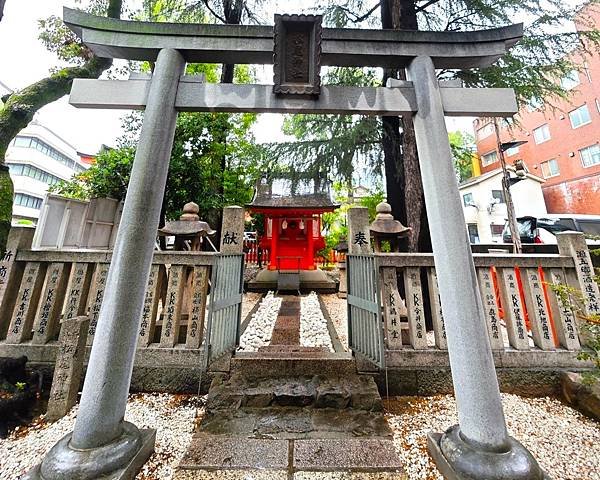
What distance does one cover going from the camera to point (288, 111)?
2.59 m

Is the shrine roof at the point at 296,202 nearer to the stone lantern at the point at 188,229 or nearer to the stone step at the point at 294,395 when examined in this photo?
the stone lantern at the point at 188,229

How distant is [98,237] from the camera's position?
638cm

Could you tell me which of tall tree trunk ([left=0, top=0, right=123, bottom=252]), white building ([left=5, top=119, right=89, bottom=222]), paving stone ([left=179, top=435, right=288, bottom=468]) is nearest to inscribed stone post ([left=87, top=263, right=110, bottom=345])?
tall tree trunk ([left=0, top=0, right=123, bottom=252])

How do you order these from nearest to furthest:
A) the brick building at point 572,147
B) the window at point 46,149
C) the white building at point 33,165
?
the brick building at point 572,147 → the white building at point 33,165 → the window at point 46,149

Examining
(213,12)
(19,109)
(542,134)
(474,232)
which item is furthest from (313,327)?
(542,134)

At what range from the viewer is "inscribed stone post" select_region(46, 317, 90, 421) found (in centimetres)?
266

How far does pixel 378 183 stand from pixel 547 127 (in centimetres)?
1966

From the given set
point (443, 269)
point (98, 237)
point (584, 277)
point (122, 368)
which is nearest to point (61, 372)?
point (122, 368)

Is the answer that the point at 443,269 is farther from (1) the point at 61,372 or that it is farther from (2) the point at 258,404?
(1) the point at 61,372

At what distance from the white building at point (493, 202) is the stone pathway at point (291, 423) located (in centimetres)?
1941

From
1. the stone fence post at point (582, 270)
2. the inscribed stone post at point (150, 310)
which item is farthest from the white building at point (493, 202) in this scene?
the inscribed stone post at point (150, 310)

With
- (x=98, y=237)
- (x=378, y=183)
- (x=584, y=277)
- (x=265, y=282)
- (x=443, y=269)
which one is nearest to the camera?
(x=443, y=269)

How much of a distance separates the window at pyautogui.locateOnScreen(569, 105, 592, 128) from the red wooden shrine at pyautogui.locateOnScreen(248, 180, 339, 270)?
59.5ft

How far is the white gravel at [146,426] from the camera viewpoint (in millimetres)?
2045
